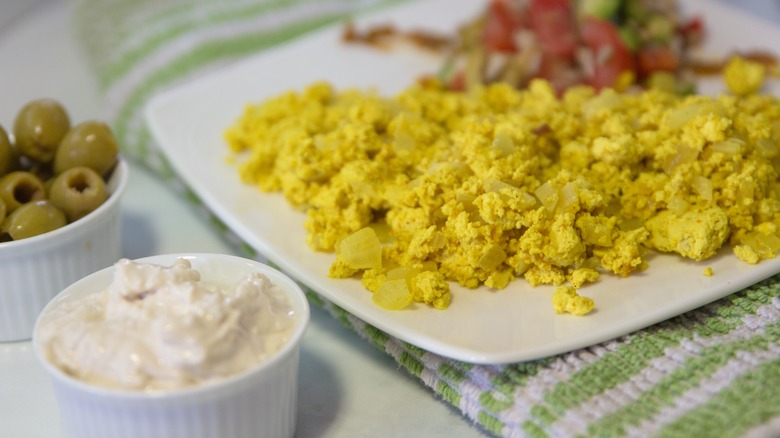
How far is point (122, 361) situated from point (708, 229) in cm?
81

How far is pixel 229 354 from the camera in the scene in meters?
1.02

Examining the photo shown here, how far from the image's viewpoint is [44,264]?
132 centimetres

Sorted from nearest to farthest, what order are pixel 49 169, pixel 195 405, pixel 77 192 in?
pixel 195 405, pixel 77 192, pixel 49 169

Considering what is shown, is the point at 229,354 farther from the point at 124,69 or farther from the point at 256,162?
the point at 124,69

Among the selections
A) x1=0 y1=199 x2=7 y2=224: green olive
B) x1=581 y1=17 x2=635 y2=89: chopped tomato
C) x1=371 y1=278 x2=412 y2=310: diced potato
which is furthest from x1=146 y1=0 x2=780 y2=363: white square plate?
x1=0 y1=199 x2=7 y2=224: green olive

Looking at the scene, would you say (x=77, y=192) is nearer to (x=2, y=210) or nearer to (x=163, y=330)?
(x=2, y=210)

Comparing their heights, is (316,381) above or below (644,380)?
below

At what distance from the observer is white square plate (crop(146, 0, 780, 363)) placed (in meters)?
1.16

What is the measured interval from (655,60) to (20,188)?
49.9 inches

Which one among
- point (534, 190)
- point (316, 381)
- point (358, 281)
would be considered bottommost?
point (316, 381)

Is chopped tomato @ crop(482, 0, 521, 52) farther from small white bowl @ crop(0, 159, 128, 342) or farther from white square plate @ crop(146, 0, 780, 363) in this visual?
small white bowl @ crop(0, 159, 128, 342)

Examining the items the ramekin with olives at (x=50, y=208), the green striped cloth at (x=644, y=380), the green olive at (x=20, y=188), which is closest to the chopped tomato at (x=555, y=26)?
the green striped cloth at (x=644, y=380)

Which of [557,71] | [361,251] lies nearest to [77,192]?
[361,251]

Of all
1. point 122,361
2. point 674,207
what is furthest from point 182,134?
point 674,207
